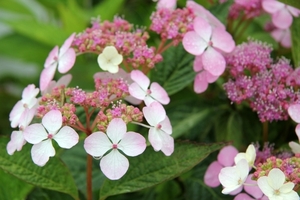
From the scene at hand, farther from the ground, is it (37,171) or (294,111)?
(294,111)

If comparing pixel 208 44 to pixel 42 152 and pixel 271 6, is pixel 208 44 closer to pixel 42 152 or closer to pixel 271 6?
pixel 271 6

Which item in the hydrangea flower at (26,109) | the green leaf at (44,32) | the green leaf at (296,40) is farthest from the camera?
the green leaf at (44,32)

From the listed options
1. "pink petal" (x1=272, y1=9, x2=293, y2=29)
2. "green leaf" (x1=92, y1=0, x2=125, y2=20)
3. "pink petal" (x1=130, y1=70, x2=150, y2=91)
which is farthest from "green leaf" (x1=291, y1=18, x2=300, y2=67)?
"green leaf" (x1=92, y1=0, x2=125, y2=20)

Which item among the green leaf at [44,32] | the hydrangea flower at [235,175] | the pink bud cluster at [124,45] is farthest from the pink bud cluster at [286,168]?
the green leaf at [44,32]

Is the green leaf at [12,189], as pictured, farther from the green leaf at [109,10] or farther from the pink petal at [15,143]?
the green leaf at [109,10]

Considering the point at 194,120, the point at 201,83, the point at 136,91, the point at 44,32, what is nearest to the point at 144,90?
the point at 136,91

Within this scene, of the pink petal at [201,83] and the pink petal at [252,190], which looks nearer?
the pink petal at [252,190]

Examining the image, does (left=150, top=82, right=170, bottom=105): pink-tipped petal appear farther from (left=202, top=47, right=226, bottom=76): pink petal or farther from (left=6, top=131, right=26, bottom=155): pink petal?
(left=6, top=131, right=26, bottom=155): pink petal
